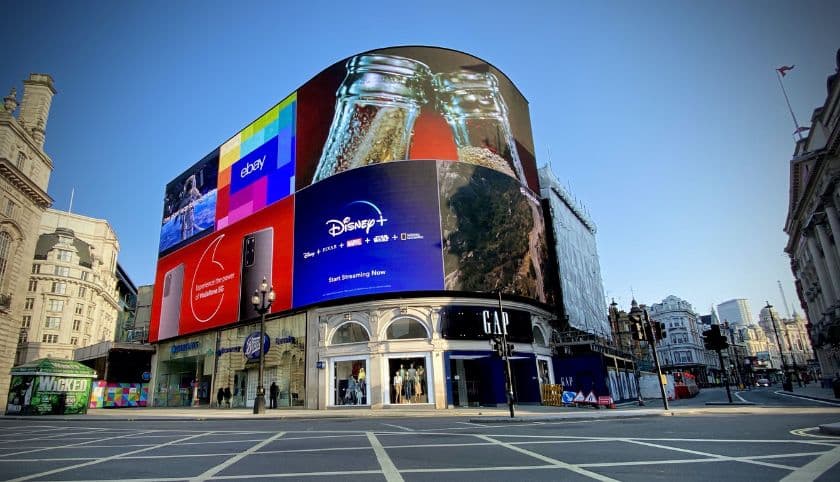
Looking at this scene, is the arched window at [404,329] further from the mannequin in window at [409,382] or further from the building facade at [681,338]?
the building facade at [681,338]

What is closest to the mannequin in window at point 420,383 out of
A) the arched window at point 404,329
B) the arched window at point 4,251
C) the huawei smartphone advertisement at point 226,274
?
the arched window at point 404,329

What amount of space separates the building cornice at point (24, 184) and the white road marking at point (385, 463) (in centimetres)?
4463

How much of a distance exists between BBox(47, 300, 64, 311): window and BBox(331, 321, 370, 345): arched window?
67661 mm

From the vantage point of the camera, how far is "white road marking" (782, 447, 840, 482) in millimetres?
5105

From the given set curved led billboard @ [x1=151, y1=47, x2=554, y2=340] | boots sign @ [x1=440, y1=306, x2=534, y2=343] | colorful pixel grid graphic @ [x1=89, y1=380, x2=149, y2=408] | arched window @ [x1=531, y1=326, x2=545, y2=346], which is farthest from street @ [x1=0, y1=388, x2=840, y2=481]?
colorful pixel grid graphic @ [x1=89, y1=380, x2=149, y2=408]

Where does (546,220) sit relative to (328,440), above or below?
above

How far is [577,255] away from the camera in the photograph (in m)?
51.8

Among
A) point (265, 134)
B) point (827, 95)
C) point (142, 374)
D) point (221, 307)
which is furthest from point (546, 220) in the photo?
point (142, 374)

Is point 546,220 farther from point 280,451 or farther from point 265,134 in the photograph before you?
point 280,451

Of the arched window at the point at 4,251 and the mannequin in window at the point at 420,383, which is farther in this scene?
the arched window at the point at 4,251

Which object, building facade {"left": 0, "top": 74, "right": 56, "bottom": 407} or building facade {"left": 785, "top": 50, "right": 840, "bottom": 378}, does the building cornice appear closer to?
building facade {"left": 0, "top": 74, "right": 56, "bottom": 407}

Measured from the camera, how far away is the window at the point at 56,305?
74.1 metres

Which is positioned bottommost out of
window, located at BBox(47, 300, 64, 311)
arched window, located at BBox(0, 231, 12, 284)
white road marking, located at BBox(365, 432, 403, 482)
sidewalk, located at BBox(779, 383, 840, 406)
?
sidewalk, located at BBox(779, 383, 840, 406)

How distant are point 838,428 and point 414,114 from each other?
3096 cm
